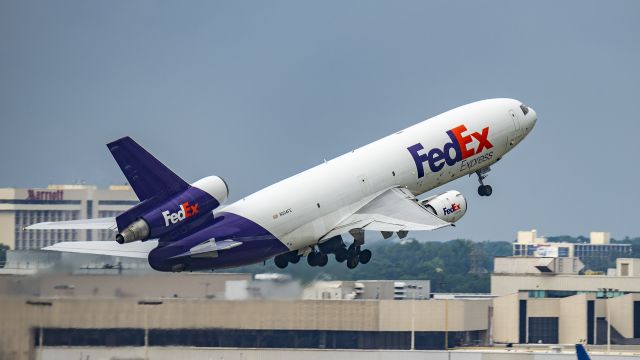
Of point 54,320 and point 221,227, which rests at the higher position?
point 221,227

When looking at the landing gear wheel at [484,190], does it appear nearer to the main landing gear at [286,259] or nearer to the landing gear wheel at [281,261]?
the main landing gear at [286,259]

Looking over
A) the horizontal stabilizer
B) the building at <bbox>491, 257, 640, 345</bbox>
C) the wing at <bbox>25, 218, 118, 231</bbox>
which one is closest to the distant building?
the wing at <bbox>25, 218, 118, 231</bbox>

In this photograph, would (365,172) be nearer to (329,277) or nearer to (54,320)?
(329,277)

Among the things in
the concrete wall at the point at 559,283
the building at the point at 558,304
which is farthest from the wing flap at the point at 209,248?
the concrete wall at the point at 559,283

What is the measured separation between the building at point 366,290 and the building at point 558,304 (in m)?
10.7

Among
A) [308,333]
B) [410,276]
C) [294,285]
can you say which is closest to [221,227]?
[294,285]

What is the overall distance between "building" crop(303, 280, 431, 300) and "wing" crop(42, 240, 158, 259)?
42.8ft

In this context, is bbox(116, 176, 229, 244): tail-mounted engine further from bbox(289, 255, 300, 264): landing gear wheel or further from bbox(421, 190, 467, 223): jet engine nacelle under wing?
bbox(421, 190, 467, 223): jet engine nacelle under wing

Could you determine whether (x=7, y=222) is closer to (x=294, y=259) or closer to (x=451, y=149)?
(x=294, y=259)

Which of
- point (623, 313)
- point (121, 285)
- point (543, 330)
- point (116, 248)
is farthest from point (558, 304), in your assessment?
point (116, 248)

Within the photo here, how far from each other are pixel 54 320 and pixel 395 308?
2735cm

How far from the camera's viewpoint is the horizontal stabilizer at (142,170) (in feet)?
208

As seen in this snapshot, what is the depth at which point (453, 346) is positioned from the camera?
3720 inches

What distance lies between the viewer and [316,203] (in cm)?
6944
